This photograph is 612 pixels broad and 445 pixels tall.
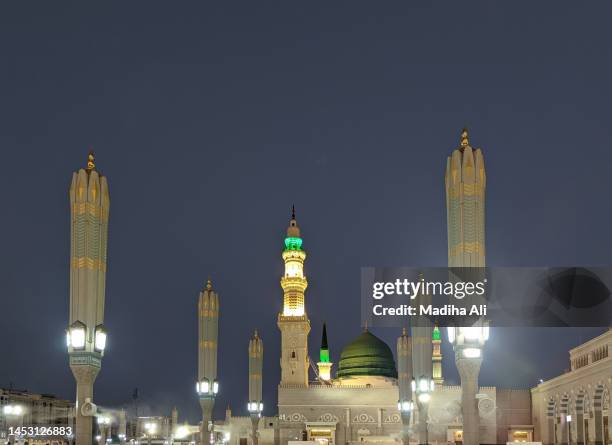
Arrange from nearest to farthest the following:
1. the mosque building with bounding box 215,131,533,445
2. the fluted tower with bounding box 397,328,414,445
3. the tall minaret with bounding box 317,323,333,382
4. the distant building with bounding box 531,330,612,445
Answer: the distant building with bounding box 531,330,612,445
the fluted tower with bounding box 397,328,414,445
the mosque building with bounding box 215,131,533,445
the tall minaret with bounding box 317,323,333,382

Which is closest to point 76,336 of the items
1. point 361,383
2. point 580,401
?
point 580,401

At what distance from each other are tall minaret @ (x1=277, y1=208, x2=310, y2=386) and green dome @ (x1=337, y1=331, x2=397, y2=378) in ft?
37.0

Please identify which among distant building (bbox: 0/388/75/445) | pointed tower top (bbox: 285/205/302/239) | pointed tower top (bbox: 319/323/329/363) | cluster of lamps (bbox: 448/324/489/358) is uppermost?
pointed tower top (bbox: 285/205/302/239)

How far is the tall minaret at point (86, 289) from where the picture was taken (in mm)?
20797

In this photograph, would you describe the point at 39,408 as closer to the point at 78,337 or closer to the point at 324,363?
Result: the point at 324,363

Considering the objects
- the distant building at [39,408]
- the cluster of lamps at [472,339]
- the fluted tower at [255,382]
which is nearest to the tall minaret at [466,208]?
the cluster of lamps at [472,339]

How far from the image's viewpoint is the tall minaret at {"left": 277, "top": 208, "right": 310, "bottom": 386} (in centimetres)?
8700

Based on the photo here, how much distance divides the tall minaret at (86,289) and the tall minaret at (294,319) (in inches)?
2522

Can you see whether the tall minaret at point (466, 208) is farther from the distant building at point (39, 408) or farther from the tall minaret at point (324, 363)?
the distant building at point (39, 408)

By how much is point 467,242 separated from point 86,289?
411 inches

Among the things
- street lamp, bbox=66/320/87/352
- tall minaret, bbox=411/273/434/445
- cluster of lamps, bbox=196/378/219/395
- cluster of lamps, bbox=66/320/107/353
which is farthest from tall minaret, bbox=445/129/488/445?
cluster of lamps, bbox=196/378/219/395

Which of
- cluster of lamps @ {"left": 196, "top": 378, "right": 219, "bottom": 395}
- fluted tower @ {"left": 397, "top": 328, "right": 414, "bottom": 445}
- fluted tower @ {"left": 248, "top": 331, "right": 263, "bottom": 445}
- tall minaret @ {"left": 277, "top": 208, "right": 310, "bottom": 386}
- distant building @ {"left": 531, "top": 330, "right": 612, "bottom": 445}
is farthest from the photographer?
tall minaret @ {"left": 277, "top": 208, "right": 310, "bottom": 386}

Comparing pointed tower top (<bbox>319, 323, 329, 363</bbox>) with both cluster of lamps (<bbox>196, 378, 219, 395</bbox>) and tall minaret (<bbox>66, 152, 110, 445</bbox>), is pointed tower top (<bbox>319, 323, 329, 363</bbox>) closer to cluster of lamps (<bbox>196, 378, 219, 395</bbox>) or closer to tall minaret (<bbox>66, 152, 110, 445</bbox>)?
cluster of lamps (<bbox>196, 378, 219, 395</bbox>)

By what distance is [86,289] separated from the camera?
21.7 meters
